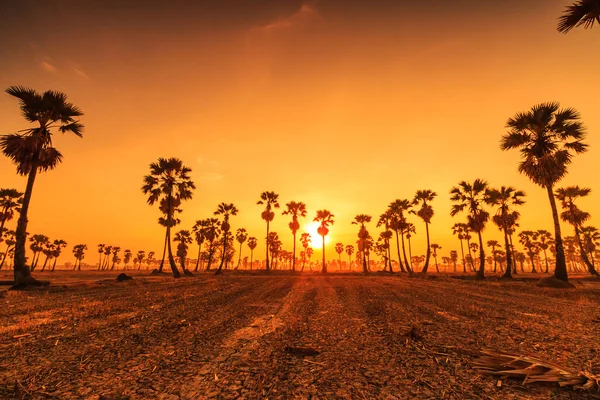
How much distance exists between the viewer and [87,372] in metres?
3.82

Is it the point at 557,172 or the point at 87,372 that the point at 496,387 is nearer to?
the point at 87,372

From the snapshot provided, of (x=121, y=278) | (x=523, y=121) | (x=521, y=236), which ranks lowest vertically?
(x=121, y=278)

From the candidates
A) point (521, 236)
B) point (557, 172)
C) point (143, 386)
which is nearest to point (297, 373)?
point (143, 386)

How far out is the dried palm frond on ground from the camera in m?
3.35

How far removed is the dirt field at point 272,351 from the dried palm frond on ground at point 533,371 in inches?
5.9

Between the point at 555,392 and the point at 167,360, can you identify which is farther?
the point at 167,360

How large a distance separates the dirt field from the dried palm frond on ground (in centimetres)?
15

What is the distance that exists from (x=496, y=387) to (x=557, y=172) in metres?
26.8

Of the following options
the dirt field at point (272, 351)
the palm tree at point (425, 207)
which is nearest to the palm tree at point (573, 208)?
the palm tree at point (425, 207)

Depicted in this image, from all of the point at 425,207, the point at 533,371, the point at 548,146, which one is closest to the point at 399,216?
the point at 425,207

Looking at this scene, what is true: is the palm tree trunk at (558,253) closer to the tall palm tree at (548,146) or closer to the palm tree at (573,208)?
the tall palm tree at (548,146)

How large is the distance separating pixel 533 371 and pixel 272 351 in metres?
4.20

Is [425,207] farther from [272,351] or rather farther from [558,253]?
[272,351]

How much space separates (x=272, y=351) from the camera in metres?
4.88
